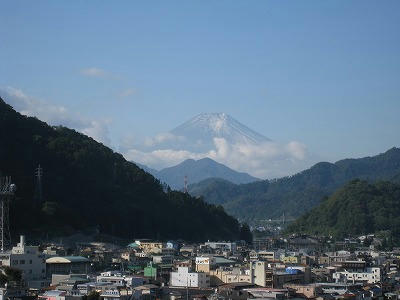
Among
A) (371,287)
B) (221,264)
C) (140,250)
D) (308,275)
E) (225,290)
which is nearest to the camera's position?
(225,290)

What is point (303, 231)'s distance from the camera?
80688 mm

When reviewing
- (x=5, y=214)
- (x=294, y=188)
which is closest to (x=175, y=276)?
(x=5, y=214)

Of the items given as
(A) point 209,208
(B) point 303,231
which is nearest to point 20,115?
(A) point 209,208

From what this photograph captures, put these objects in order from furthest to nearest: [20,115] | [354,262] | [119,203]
→ [20,115], [119,203], [354,262]

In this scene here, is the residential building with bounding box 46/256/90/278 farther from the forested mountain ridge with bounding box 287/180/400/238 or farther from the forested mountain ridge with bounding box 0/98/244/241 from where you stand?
the forested mountain ridge with bounding box 287/180/400/238

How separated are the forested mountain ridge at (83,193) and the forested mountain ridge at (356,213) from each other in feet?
48.7

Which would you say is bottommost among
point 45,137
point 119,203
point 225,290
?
point 225,290

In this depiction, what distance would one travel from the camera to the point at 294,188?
522 ft

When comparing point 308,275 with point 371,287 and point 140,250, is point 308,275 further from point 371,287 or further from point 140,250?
point 140,250

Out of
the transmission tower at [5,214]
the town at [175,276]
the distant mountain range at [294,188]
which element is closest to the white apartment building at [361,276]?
the town at [175,276]

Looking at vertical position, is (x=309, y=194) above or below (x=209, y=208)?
above

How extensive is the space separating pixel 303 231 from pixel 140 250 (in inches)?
1448

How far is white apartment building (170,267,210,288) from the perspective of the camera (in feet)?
100

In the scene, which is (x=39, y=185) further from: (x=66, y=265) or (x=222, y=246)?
(x=66, y=265)
